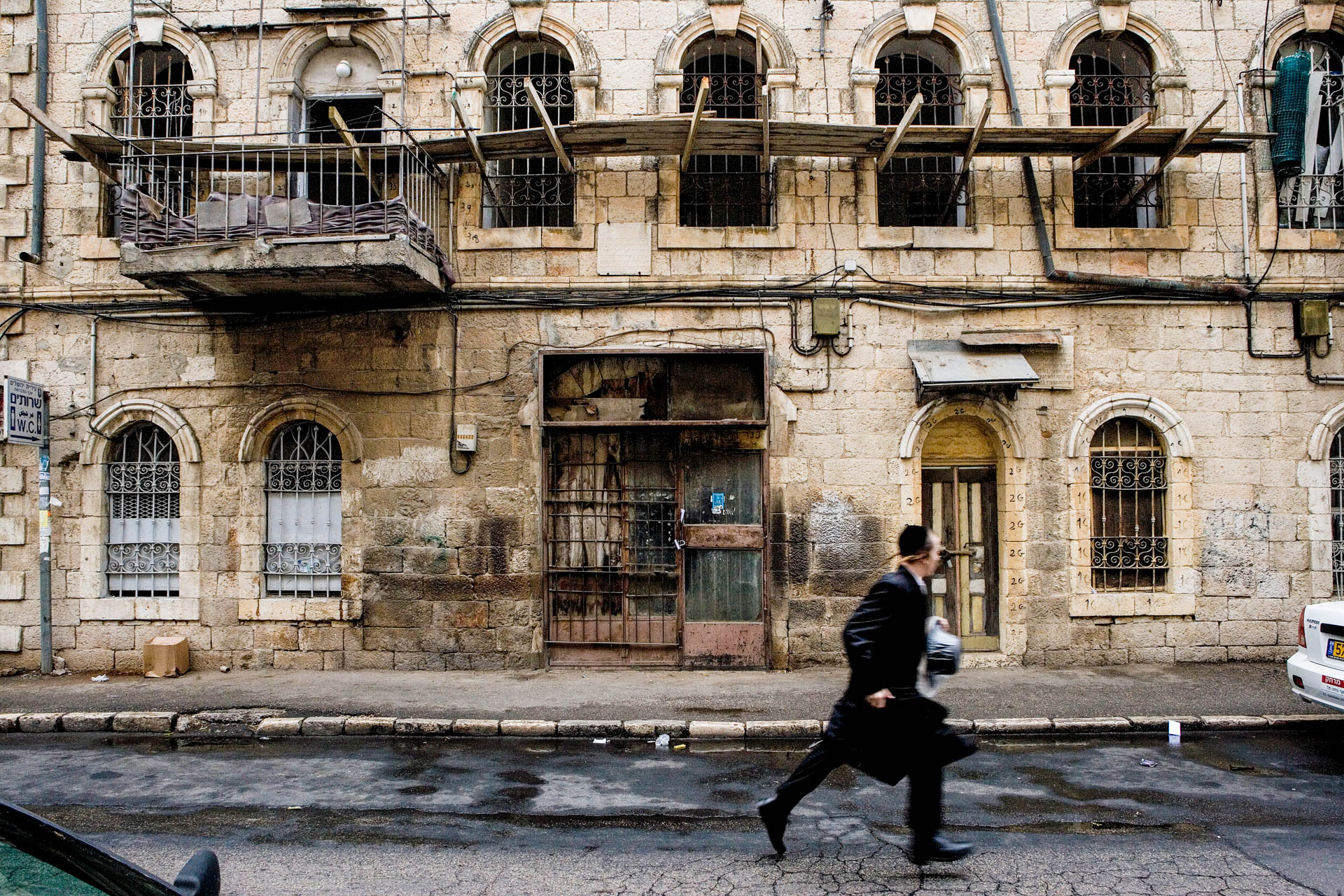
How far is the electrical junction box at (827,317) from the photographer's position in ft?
30.9

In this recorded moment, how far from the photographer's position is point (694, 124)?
8.51 metres

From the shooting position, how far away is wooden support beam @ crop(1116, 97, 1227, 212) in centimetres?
870

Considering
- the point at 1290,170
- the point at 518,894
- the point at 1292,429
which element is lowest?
the point at 518,894

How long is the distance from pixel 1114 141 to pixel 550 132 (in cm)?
602

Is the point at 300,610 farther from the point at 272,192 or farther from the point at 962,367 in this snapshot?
the point at 962,367

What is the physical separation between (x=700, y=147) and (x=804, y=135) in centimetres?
118

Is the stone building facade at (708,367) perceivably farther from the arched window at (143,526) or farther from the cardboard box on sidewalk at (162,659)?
the cardboard box on sidewalk at (162,659)

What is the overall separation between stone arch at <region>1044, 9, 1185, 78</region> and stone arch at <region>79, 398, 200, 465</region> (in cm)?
1099

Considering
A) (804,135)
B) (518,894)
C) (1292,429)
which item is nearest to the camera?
(518,894)

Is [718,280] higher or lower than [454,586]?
higher

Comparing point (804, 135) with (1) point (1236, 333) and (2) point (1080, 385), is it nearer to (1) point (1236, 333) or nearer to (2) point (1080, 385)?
(2) point (1080, 385)

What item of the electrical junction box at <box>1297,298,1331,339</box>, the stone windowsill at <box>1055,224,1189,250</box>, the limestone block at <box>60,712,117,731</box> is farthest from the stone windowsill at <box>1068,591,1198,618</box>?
the limestone block at <box>60,712,117,731</box>

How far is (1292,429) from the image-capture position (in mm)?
9508

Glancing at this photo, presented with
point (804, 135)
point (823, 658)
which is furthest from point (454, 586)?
point (804, 135)
